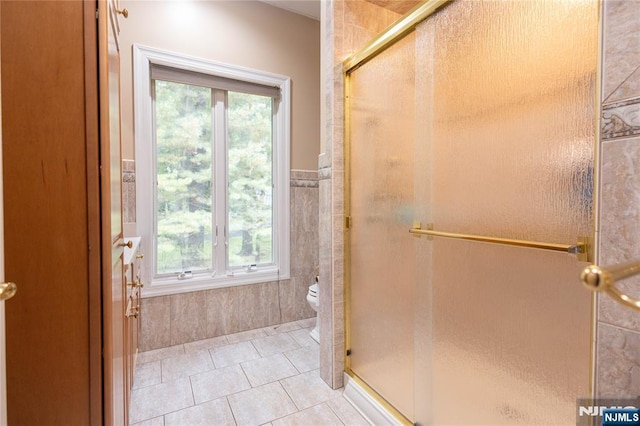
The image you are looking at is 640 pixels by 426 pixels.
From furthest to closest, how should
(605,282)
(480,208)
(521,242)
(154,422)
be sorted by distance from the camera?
(154,422) < (480,208) < (521,242) < (605,282)

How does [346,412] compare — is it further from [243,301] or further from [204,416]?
[243,301]

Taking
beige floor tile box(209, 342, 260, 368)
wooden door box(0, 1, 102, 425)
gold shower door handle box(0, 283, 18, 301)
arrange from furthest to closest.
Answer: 1. beige floor tile box(209, 342, 260, 368)
2. wooden door box(0, 1, 102, 425)
3. gold shower door handle box(0, 283, 18, 301)

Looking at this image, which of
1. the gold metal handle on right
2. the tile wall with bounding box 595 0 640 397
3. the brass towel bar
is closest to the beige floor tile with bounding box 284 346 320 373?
the brass towel bar

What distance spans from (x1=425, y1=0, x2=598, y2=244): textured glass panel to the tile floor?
51.2 inches

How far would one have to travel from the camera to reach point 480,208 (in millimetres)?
1154

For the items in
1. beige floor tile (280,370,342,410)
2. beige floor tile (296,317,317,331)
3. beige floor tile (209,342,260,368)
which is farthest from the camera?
beige floor tile (296,317,317,331)

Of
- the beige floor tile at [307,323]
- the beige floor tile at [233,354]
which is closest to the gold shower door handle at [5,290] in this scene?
the beige floor tile at [233,354]

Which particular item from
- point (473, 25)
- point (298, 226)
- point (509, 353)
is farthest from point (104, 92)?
point (298, 226)

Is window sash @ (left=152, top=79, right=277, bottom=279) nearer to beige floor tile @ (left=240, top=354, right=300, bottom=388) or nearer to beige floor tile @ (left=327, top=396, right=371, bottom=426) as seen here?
beige floor tile @ (left=240, top=354, right=300, bottom=388)

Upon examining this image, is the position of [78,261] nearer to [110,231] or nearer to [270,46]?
[110,231]

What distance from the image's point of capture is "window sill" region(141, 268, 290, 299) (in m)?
2.40

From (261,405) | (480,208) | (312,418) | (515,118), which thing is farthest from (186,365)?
→ (515,118)

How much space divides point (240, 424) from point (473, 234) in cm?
153

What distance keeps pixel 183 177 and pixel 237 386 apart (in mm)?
1648
